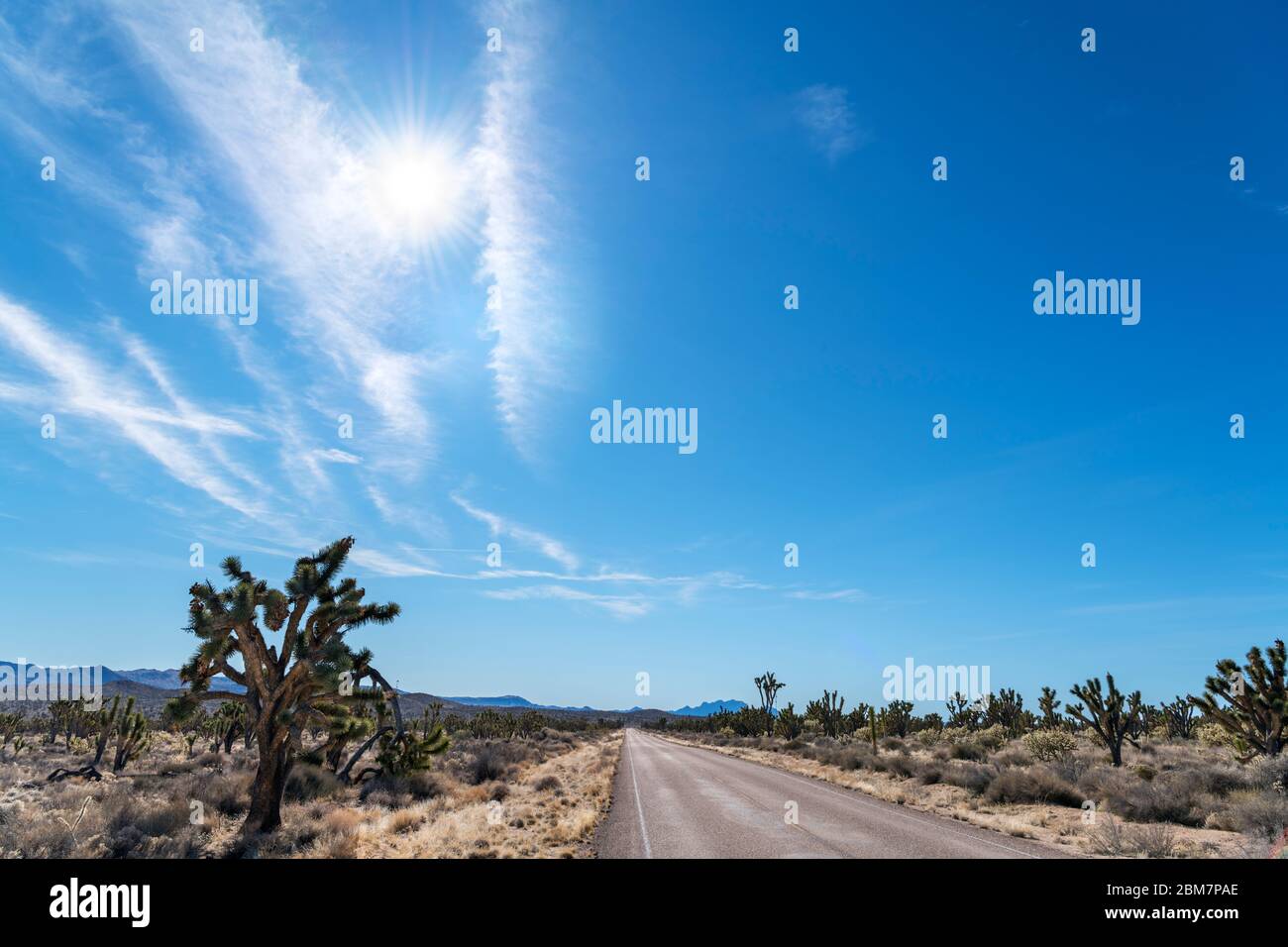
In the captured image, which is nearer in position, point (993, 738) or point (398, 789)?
point (398, 789)

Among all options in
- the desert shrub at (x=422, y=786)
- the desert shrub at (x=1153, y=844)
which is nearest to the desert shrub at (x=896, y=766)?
the desert shrub at (x=1153, y=844)

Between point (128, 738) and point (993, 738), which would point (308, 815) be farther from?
point (993, 738)

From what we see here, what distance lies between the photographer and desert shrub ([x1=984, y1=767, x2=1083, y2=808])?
20.1 m

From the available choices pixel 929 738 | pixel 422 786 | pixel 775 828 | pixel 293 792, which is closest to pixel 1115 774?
pixel 775 828

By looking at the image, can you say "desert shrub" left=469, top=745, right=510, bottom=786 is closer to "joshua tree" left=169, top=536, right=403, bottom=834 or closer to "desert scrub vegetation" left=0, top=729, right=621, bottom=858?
"desert scrub vegetation" left=0, top=729, right=621, bottom=858

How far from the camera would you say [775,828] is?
1573 centimetres

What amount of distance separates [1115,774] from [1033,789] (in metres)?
4.25

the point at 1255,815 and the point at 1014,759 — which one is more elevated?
the point at 1255,815

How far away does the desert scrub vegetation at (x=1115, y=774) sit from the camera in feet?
48.4

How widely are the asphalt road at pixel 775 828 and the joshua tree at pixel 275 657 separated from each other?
7449 mm

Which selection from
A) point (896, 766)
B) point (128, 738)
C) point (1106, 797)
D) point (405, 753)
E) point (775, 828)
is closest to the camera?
point (775, 828)

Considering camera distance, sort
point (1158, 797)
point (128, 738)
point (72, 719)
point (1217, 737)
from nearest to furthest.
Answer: point (1158, 797) < point (128, 738) < point (1217, 737) < point (72, 719)
